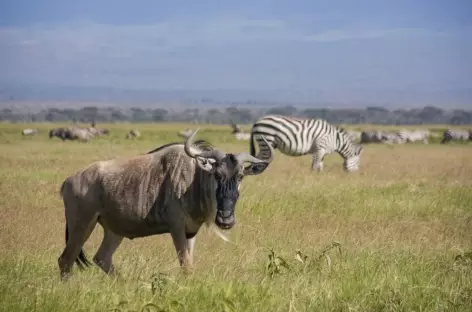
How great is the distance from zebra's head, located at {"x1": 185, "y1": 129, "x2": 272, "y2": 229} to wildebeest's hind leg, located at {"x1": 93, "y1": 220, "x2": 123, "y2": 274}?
52.9 inches

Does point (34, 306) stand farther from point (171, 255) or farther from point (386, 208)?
point (386, 208)

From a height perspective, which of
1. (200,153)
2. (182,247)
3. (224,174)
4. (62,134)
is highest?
(200,153)

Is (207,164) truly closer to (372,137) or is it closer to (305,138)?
(305,138)

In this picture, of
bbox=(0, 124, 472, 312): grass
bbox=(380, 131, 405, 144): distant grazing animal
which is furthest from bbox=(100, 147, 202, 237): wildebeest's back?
bbox=(380, 131, 405, 144): distant grazing animal

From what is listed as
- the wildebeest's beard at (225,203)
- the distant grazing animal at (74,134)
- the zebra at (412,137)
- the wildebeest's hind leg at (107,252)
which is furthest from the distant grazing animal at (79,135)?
the wildebeest's beard at (225,203)

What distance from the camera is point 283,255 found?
29.5 feet

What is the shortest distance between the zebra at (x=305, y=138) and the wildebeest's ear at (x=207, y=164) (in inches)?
607

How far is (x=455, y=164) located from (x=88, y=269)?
19501 mm

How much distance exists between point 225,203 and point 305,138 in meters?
16.3

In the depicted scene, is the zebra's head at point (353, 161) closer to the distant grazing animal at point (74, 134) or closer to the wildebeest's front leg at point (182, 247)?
the wildebeest's front leg at point (182, 247)

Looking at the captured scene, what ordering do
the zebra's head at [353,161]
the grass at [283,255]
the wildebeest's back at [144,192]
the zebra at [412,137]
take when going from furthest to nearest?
1. the zebra at [412,137]
2. the zebra's head at [353,161]
3. the wildebeest's back at [144,192]
4. the grass at [283,255]

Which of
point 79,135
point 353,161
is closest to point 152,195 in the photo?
point 353,161

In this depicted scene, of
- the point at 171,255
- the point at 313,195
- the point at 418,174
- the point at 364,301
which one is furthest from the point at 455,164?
the point at 364,301

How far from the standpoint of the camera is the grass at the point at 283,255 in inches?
258
